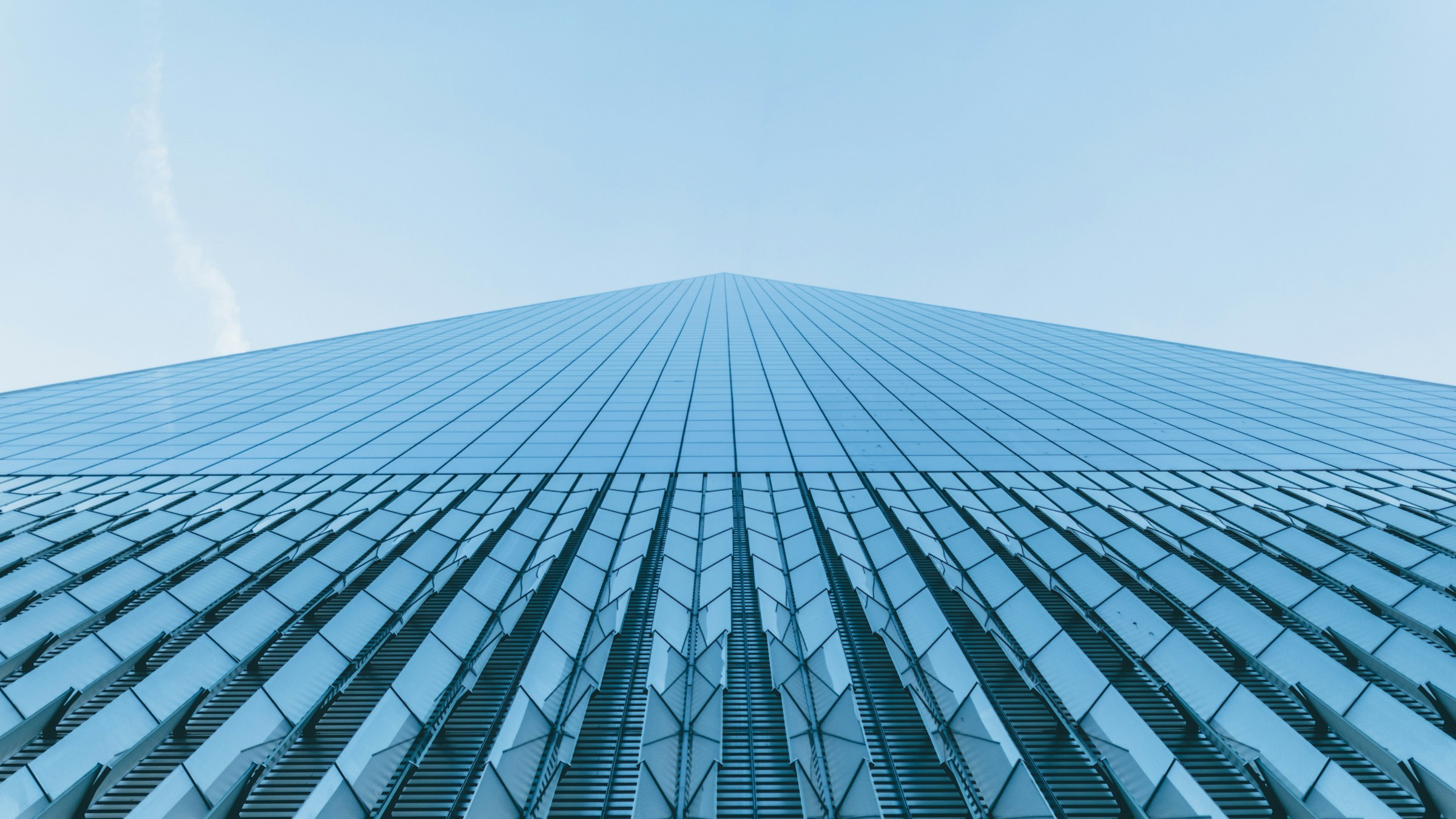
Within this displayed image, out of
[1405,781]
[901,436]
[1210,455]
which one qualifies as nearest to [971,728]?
[1405,781]

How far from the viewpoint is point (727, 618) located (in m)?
8.35

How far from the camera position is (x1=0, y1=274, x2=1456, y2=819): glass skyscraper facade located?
5703 mm

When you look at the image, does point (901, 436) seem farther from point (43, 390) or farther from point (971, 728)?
point (43, 390)

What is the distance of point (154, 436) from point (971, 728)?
23278 mm

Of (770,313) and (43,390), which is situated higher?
(770,313)

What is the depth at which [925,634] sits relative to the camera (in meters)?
8.02

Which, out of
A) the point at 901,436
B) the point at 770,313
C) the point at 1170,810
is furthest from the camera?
the point at 770,313

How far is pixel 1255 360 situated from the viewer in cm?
3162

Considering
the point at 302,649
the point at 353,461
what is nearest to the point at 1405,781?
the point at 302,649

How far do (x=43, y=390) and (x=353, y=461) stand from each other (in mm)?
21124

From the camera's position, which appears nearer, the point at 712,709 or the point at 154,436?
the point at 712,709

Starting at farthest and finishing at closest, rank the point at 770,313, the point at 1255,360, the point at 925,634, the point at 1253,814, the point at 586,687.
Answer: the point at 770,313 → the point at 1255,360 → the point at 925,634 → the point at 586,687 → the point at 1253,814

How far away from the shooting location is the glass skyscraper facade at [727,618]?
5.70 m

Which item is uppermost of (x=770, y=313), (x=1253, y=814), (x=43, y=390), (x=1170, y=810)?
(x=770, y=313)
